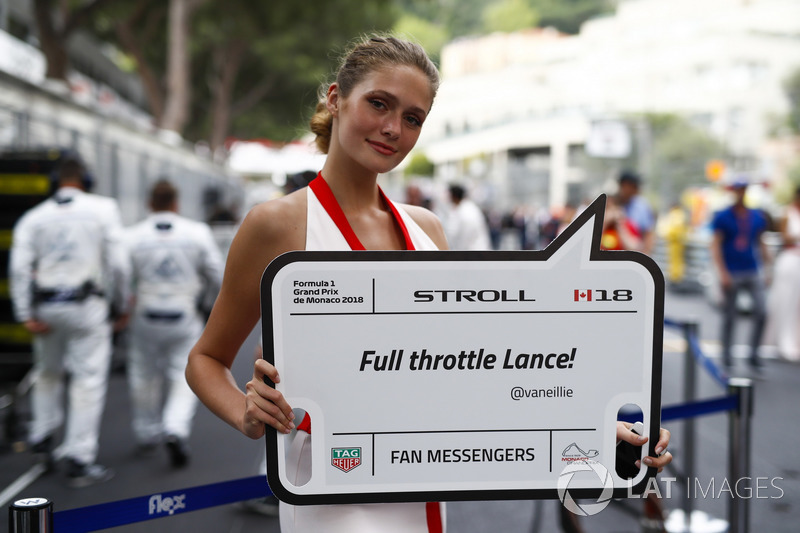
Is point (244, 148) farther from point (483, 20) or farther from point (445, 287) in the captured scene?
point (483, 20)

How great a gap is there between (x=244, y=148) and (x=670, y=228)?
110ft

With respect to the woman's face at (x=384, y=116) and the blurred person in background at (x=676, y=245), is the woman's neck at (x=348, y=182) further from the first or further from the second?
the blurred person in background at (x=676, y=245)

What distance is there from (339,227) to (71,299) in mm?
4226

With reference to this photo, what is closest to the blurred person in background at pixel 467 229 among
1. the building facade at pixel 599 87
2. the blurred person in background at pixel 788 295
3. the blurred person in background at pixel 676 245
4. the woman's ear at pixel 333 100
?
the blurred person in background at pixel 788 295

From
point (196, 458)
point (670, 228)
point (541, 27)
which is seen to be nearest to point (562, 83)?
point (541, 27)

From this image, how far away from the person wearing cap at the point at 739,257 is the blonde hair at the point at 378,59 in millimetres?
7666

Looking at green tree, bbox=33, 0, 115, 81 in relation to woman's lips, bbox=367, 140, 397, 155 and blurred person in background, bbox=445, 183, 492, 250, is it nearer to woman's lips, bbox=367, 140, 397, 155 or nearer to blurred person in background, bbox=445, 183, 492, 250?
blurred person in background, bbox=445, 183, 492, 250

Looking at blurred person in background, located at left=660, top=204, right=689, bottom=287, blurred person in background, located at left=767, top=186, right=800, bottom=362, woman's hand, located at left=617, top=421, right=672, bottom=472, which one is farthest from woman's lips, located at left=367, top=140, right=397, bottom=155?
blurred person in background, located at left=660, top=204, right=689, bottom=287

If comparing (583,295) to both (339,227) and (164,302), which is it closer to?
(339,227)

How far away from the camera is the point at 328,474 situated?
63.4 inches

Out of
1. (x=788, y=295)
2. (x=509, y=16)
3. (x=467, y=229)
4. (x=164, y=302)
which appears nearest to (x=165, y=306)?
(x=164, y=302)

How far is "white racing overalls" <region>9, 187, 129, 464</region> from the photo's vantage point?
5438 millimetres

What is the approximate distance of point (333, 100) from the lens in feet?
6.13

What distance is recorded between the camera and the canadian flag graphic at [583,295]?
1.64 metres
